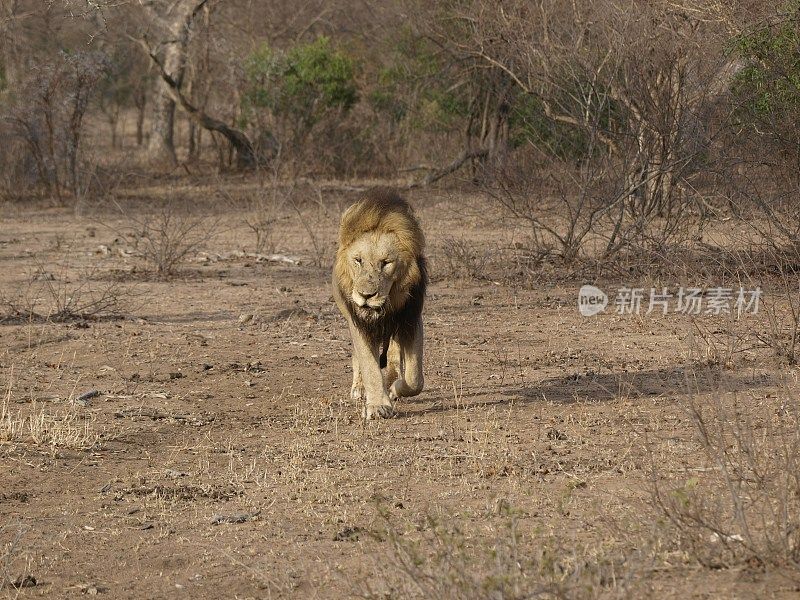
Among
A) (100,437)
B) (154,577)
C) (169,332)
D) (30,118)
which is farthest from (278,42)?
(154,577)

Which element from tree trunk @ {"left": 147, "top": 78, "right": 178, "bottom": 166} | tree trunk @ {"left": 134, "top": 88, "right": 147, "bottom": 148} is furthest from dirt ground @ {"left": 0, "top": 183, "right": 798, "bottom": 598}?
tree trunk @ {"left": 134, "top": 88, "right": 147, "bottom": 148}

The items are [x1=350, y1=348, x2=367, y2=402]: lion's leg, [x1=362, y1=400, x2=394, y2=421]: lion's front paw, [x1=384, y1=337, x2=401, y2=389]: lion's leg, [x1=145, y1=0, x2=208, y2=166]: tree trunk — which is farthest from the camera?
[x1=145, y1=0, x2=208, y2=166]: tree trunk

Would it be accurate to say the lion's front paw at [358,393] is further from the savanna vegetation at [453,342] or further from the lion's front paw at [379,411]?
the lion's front paw at [379,411]

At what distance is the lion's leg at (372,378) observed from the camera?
24.5ft

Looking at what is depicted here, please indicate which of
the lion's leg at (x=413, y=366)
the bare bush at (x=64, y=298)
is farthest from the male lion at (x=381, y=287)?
the bare bush at (x=64, y=298)

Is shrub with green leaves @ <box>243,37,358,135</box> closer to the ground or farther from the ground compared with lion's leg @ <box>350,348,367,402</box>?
closer to the ground

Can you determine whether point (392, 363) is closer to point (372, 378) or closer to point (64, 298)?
point (372, 378)

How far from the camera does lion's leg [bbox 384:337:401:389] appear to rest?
25.9ft

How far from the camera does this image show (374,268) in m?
7.18

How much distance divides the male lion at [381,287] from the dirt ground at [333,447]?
270 mm

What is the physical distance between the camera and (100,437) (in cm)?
722

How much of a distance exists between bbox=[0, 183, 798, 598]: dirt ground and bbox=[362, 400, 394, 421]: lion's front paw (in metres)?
0.15

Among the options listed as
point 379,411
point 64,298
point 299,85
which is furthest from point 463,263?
point 299,85

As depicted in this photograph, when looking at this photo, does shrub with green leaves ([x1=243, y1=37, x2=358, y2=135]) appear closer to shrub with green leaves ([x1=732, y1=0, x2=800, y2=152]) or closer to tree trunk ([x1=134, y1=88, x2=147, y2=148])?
tree trunk ([x1=134, y1=88, x2=147, y2=148])
